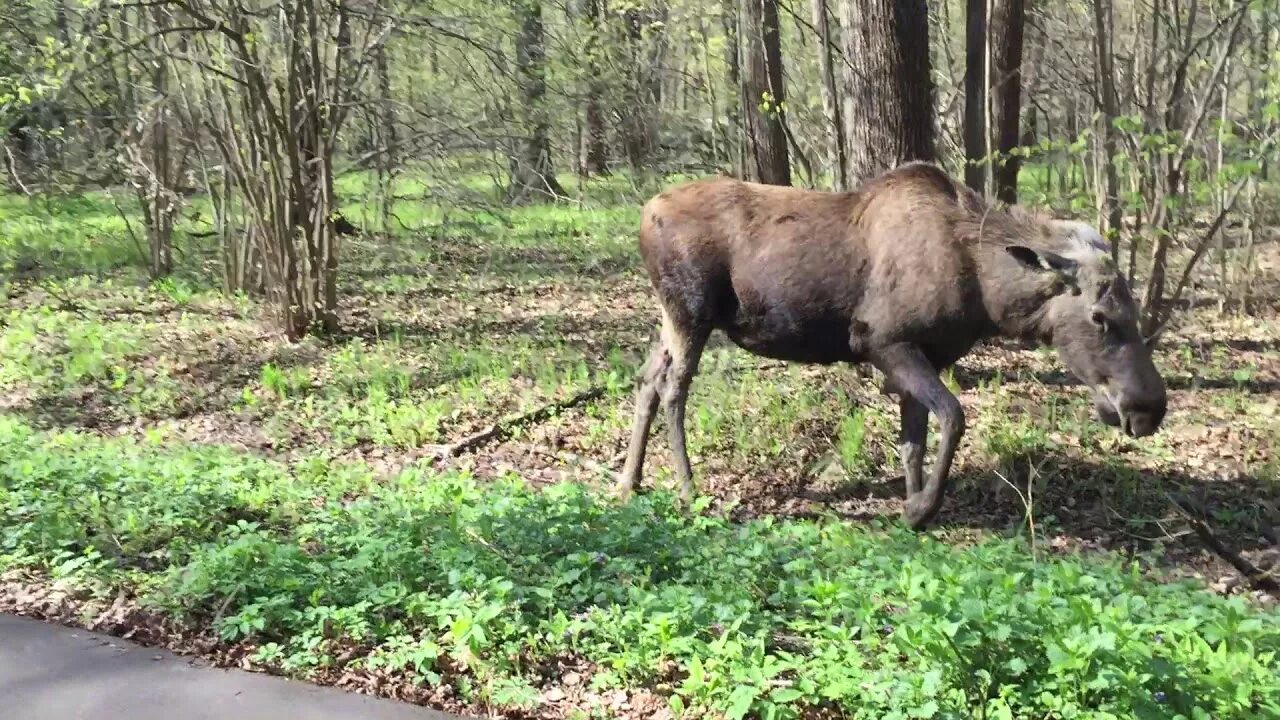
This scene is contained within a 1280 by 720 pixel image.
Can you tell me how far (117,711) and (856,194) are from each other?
198 inches

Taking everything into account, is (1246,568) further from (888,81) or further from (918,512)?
(888,81)

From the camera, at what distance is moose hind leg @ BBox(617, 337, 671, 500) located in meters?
7.21

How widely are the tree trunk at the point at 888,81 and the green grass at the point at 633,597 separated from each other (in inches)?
125

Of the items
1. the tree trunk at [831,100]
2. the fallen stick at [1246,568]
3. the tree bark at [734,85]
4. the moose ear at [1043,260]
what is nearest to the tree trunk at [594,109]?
the tree bark at [734,85]

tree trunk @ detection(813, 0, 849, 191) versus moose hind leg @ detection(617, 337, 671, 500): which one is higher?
tree trunk @ detection(813, 0, 849, 191)

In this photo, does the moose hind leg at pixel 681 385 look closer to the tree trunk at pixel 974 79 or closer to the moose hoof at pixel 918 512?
the moose hoof at pixel 918 512

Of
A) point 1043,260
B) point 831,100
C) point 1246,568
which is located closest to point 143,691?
point 1043,260

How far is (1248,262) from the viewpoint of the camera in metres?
10.6

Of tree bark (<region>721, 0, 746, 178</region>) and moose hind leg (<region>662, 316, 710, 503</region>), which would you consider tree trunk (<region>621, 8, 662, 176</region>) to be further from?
moose hind leg (<region>662, 316, 710, 503</region>)

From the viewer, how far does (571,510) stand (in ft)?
19.7

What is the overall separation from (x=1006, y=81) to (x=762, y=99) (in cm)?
273

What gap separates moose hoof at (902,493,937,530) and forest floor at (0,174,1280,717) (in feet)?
0.65

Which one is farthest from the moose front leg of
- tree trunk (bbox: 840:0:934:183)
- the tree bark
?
the tree bark

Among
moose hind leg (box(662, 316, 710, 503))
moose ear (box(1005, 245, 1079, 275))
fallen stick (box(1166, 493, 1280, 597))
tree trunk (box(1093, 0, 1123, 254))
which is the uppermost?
tree trunk (box(1093, 0, 1123, 254))
